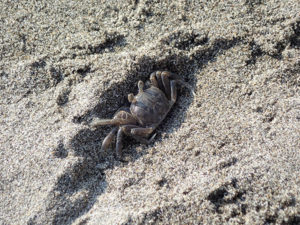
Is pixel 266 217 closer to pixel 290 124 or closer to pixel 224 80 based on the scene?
pixel 290 124

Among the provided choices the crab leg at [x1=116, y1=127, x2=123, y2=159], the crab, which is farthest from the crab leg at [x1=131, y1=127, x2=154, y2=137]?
the crab leg at [x1=116, y1=127, x2=123, y2=159]

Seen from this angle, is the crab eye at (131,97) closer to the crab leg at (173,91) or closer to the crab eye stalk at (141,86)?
the crab eye stalk at (141,86)

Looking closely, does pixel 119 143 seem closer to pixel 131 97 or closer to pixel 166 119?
pixel 131 97

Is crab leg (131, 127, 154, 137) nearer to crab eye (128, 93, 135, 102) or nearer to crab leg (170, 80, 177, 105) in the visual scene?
crab eye (128, 93, 135, 102)

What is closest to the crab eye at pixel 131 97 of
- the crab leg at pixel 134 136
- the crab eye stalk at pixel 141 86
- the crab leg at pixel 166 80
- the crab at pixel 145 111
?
the crab at pixel 145 111

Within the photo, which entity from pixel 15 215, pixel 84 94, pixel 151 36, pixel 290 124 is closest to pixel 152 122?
pixel 84 94

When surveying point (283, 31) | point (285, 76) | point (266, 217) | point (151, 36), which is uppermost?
point (151, 36)

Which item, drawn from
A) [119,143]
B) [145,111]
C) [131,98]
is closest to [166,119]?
[145,111]
